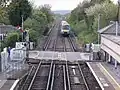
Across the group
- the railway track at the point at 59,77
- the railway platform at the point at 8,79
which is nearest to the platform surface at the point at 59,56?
the railway track at the point at 59,77

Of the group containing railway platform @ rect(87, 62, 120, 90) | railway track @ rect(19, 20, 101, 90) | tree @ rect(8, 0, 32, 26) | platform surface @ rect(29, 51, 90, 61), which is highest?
tree @ rect(8, 0, 32, 26)

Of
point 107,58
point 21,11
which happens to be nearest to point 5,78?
point 107,58

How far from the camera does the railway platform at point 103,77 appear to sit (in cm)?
2260

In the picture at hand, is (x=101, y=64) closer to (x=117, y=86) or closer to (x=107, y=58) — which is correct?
(x=107, y=58)

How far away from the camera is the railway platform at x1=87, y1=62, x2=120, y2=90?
22.6 m

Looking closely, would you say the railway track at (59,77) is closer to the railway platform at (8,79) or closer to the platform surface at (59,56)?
the railway platform at (8,79)

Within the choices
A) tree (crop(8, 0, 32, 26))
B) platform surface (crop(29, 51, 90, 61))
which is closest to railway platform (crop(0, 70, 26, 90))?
platform surface (crop(29, 51, 90, 61))

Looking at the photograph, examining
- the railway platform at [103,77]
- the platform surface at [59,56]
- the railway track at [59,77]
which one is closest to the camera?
the railway platform at [103,77]

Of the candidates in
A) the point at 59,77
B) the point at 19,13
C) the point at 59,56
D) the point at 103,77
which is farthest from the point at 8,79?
the point at 19,13

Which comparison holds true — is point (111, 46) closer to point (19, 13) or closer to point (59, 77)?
point (59, 77)

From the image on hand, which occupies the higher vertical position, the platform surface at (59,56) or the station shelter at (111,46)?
the station shelter at (111,46)

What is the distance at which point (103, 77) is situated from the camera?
83.8 ft

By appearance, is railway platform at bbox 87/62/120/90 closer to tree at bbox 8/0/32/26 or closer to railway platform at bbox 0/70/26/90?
railway platform at bbox 0/70/26/90

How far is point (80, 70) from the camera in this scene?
29.5 meters
